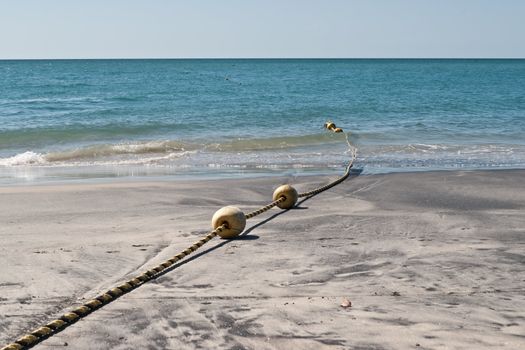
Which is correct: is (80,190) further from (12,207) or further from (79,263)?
(79,263)

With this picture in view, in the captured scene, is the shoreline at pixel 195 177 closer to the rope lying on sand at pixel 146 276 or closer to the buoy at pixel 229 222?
the rope lying on sand at pixel 146 276

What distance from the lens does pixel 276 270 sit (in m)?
5.82

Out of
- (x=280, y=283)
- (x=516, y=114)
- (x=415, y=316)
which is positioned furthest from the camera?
(x=516, y=114)

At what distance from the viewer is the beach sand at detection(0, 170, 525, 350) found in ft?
14.5

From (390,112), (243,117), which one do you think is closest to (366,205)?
(243,117)

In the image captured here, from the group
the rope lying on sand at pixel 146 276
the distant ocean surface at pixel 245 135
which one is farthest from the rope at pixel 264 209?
the distant ocean surface at pixel 245 135

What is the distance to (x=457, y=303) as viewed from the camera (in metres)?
5.00

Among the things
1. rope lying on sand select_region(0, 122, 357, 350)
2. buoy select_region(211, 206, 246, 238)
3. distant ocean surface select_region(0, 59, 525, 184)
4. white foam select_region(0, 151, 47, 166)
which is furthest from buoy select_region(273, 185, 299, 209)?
white foam select_region(0, 151, 47, 166)

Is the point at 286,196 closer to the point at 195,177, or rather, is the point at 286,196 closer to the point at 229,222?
the point at 229,222

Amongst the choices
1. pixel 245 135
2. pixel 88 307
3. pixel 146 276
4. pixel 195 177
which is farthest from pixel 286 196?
pixel 245 135

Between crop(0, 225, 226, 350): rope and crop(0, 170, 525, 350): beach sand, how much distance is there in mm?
54

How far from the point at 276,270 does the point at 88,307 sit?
5.40ft

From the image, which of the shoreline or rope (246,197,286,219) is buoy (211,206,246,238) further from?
the shoreline

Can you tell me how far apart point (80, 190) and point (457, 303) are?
6453 mm
